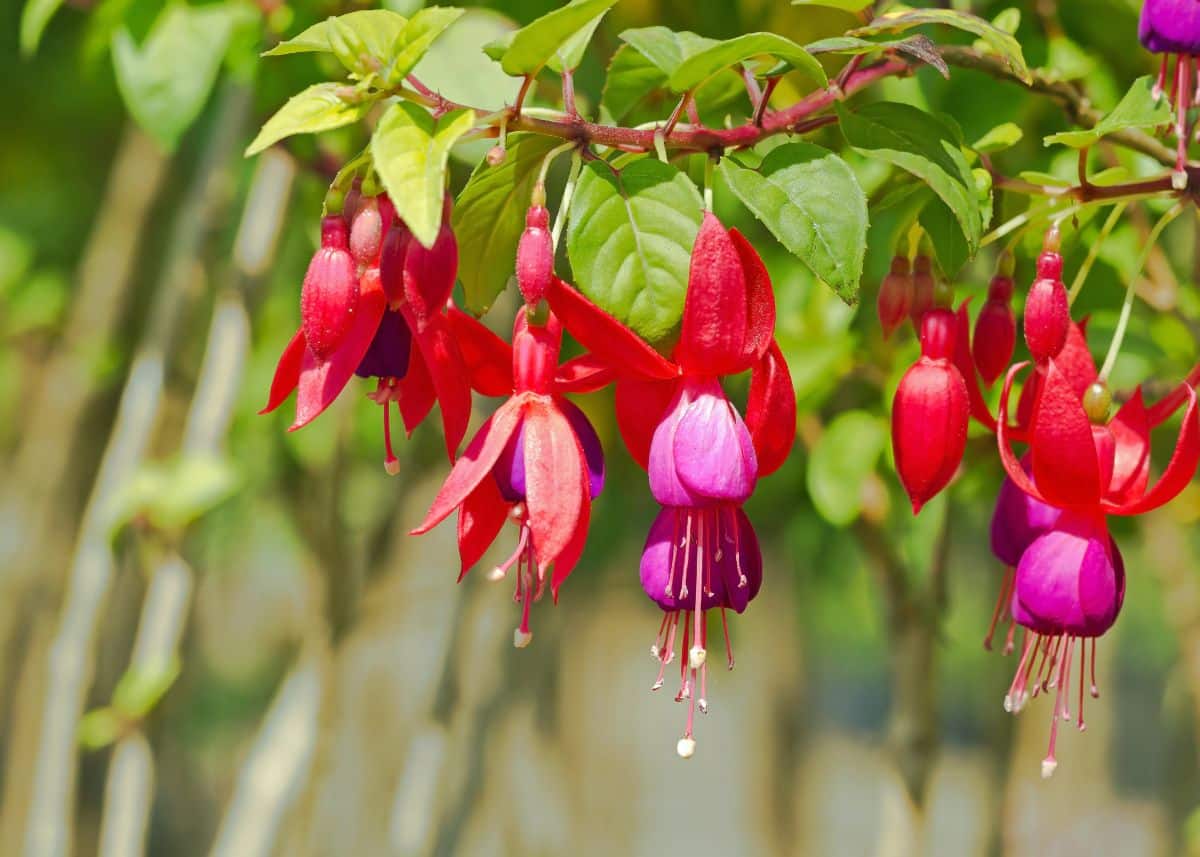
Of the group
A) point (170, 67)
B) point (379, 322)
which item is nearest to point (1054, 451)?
point (379, 322)

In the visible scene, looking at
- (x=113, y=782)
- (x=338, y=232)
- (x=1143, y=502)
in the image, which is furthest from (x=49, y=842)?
(x=1143, y=502)

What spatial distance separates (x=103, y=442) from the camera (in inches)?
89.0

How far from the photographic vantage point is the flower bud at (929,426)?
0.68m

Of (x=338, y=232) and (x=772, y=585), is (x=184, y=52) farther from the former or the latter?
(x=772, y=585)

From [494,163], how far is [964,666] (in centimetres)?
375

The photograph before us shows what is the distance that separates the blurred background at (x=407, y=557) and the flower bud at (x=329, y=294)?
0.23 m

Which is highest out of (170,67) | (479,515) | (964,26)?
(170,67)

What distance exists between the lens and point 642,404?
0.67 m

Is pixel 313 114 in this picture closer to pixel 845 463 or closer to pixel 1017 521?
pixel 1017 521

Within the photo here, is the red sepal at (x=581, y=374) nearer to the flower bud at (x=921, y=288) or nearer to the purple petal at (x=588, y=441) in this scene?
the purple petal at (x=588, y=441)

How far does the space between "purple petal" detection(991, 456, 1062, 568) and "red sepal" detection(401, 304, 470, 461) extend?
30 centimetres

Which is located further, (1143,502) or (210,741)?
(210,741)

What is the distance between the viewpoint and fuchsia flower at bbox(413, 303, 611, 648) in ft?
2.02

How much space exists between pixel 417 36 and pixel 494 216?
4.0 inches
